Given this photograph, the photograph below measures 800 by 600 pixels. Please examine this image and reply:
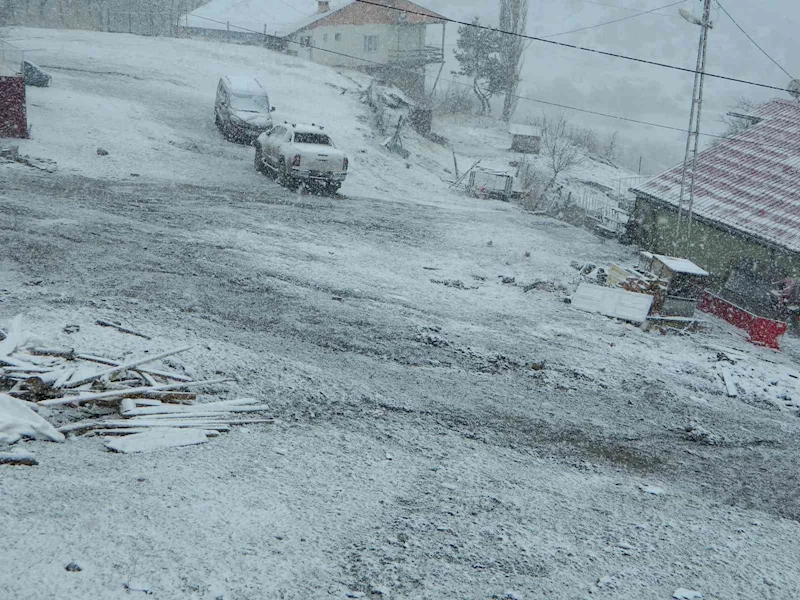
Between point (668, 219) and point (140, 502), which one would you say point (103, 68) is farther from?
point (140, 502)

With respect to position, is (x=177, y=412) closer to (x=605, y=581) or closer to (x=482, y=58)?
(x=605, y=581)

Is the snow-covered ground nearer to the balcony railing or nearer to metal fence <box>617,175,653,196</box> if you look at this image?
metal fence <box>617,175,653,196</box>

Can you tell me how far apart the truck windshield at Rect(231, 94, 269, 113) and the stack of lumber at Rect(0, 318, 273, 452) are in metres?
19.0

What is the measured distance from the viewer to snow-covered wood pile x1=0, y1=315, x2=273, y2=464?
637 centimetres

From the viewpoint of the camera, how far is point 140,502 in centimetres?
557

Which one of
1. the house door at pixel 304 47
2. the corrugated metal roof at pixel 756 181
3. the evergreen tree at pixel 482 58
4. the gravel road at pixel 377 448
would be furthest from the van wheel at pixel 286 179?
the evergreen tree at pixel 482 58

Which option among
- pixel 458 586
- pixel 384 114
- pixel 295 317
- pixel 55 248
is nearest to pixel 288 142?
pixel 55 248

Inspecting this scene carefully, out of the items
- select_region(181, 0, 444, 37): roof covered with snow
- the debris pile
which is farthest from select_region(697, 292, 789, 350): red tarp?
select_region(181, 0, 444, 37): roof covered with snow

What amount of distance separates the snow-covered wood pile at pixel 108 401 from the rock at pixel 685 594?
4.38m

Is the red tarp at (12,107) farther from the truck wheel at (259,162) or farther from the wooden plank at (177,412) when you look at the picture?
the wooden plank at (177,412)

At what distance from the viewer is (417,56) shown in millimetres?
47562

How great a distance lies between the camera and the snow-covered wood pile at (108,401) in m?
6.37

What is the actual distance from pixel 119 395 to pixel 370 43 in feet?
148

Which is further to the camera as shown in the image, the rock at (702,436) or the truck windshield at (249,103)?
the truck windshield at (249,103)
